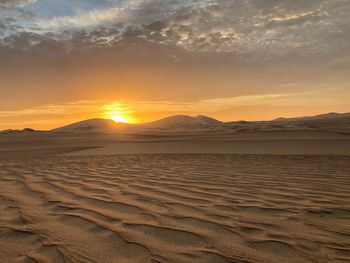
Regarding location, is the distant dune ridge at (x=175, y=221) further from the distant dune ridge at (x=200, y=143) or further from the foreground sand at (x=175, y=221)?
the distant dune ridge at (x=200, y=143)

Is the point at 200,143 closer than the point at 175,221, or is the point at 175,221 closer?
the point at 175,221

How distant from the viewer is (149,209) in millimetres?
3584

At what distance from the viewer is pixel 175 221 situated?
10.3 ft

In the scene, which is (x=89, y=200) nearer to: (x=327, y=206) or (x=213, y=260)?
(x=213, y=260)

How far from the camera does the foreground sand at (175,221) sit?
95.3 inches

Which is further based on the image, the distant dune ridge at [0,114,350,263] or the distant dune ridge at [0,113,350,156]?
the distant dune ridge at [0,113,350,156]

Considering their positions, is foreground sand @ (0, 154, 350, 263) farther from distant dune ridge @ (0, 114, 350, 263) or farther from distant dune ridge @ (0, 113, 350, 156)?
distant dune ridge @ (0, 113, 350, 156)

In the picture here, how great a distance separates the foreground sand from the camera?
2.42m

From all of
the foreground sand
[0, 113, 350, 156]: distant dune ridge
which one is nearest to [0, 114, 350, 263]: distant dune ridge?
the foreground sand

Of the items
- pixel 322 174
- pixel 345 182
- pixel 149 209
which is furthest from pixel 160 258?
→ pixel 322 174

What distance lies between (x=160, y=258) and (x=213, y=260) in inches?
14.2

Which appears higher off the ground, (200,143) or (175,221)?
(200,143)

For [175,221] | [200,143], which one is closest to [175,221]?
[175,221]

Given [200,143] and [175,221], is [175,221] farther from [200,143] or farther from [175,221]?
[200,143]
